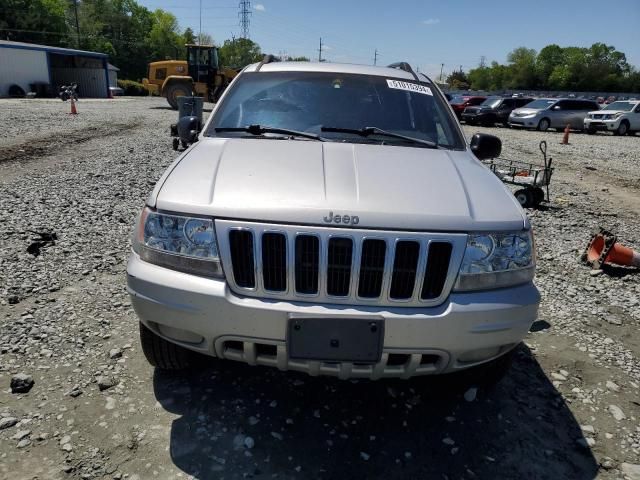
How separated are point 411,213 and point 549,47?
126272 millimetres

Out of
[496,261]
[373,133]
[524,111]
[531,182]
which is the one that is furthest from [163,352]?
[524,111]

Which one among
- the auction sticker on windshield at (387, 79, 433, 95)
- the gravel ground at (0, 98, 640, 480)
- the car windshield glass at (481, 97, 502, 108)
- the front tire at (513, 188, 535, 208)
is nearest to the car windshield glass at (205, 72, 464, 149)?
the auction sticker on windshield at (387, 79, 433, 95)

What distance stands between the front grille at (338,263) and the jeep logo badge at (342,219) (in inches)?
1.7

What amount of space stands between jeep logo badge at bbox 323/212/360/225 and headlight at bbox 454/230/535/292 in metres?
0.54

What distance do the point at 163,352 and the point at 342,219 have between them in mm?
1304

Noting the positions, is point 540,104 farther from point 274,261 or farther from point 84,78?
point 84,78

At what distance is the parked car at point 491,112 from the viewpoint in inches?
964

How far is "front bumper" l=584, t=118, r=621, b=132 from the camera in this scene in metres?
22.7

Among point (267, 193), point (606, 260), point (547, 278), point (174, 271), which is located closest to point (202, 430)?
point (174, 271)

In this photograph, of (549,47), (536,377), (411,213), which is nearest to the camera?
(411,213)

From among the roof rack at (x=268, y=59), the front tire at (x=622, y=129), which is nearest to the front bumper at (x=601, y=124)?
the front tire at (x=622, y=129)

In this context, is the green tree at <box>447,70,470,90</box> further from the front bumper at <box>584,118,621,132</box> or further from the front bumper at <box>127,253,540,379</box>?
the front bumper at <box>127,253,540,379</box>

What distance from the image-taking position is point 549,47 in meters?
108

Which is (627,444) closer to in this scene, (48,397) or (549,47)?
(48,397)
